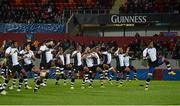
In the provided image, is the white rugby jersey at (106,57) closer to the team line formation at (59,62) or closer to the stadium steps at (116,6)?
the team line formation at (59,62)

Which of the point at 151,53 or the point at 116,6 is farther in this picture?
the point at 116,6

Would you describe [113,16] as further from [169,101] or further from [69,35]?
A: [169,101]

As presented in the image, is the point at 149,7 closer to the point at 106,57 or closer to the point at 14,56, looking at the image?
the point at 106,57

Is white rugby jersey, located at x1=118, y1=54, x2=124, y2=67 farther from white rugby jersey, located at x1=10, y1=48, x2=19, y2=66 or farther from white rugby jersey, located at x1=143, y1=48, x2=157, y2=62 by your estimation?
white rugby jersey, located at x1=10, y1=48, x2=19, y2=66

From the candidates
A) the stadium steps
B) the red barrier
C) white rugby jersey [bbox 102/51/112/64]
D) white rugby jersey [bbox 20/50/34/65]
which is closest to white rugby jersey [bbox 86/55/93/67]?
white rugby jersey [bbox 20/50/34/65]

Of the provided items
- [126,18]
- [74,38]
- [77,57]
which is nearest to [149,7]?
[126,18]

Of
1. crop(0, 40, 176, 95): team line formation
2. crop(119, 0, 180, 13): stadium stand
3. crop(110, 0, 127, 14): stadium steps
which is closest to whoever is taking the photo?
crop(0, 40, 176, 95): team line formation

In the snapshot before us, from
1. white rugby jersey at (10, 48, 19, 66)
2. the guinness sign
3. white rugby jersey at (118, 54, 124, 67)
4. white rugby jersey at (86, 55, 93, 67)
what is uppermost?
→ white rugby jersey at (10, 48, 19, 66)

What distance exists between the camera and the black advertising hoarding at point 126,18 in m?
50.4

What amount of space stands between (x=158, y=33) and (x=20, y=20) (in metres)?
12.4

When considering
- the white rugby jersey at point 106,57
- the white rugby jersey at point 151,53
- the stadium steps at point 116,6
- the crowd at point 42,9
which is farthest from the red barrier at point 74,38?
the white rugby jersey at point 151,53

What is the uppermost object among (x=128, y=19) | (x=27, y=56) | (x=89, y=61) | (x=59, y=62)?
(x=27, y=56)

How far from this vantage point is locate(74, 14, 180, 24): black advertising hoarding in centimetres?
5038

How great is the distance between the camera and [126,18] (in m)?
50.4
